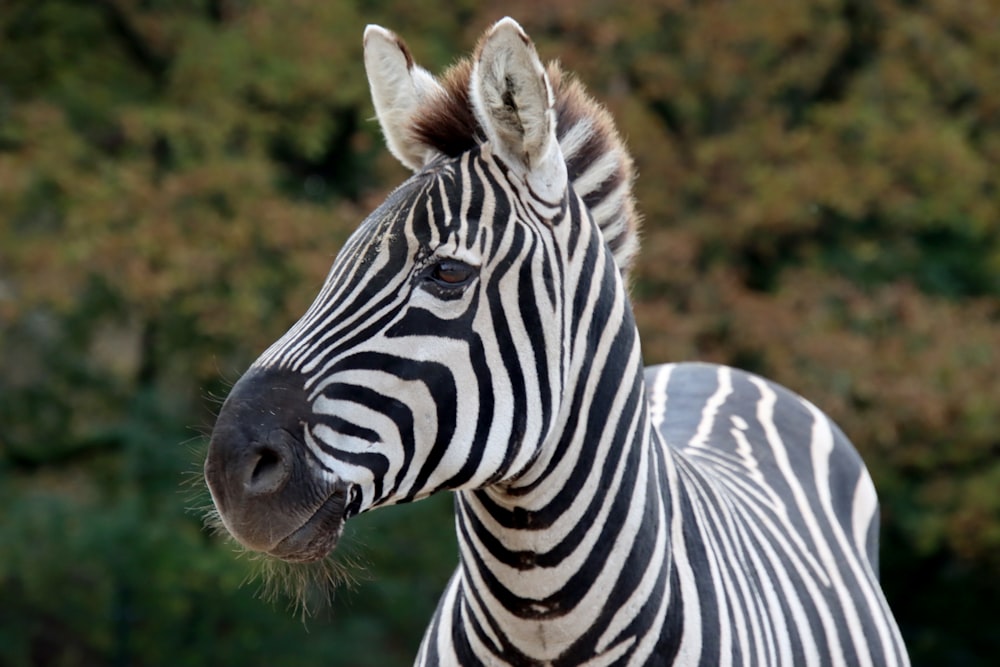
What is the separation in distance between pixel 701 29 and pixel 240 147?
4.45 metres

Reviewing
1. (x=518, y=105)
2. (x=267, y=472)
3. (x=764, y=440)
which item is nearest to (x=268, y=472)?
(x=267, y=472)

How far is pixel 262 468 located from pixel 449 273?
584 mm

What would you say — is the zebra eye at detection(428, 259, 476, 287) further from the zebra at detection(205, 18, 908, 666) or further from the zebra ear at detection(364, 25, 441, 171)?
the zebra ear at detection(364, 25, 441, 171)

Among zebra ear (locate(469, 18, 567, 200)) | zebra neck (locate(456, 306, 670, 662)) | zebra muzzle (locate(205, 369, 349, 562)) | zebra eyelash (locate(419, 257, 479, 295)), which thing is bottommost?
zebra muzzle (locate(205, 369, 349, 562))

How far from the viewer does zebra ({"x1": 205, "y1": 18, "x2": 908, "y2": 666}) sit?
8.38 ft

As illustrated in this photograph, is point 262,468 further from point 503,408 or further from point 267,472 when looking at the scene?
point 503,408

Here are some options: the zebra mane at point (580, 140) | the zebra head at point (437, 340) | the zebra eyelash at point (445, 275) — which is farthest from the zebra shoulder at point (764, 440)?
the zebra eyelash at point (445, 275)

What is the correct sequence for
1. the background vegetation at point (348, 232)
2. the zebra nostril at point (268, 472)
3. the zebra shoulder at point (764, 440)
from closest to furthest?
the zebra nostril at point (268, 472) → the zebra shoulder at point (764, 440) → the background vegetation at point (348, 232)

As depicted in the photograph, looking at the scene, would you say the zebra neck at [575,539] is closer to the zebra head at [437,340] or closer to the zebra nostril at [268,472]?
the zebra head at [437,340]

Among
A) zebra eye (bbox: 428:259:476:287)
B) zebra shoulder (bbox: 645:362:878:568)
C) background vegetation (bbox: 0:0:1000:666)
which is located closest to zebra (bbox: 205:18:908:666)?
zebra eye (bbox: 428:259:476:287)

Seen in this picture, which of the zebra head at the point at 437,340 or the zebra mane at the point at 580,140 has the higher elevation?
the zebra mane at the point at 580,140

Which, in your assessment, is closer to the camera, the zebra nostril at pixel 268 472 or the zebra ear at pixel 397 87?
the zebra nostril at pixel 268 472

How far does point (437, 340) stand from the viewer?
2.64 meters

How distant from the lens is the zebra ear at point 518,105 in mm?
2699
